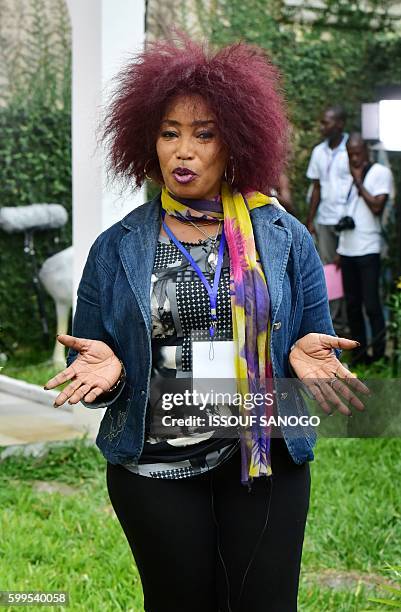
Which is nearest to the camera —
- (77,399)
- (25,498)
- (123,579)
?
(77,399)

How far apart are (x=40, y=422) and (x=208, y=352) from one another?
429 cm

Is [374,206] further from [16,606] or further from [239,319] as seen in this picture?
[239,319]

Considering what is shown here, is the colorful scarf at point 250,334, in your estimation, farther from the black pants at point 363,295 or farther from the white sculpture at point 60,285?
the black pants at point 363,295

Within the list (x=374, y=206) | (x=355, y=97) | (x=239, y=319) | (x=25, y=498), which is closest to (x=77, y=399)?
Result: (x=239, y=319)

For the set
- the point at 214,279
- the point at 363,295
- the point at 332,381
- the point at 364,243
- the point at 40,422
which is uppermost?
the point at 214,279

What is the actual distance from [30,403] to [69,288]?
0.85m

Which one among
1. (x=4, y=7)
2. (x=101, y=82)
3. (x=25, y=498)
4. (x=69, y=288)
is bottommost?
(x=25, y=498)

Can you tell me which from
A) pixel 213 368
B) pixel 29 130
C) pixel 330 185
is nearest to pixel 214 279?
pixel 213 368

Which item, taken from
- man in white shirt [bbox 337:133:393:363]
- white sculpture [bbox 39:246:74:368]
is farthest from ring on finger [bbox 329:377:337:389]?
man in white shirt [bbox 337:133:393:363]

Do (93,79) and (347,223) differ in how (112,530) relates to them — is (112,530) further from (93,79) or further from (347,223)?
(347,223)

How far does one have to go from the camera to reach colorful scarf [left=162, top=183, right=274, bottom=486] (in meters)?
2.40

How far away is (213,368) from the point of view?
94.7 inches

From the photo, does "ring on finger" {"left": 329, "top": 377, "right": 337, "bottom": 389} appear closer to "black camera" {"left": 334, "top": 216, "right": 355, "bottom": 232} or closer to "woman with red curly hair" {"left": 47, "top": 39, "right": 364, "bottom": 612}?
"woman with red curly hair" {"left": 47, "top": 39, "right": 364, "bottom": 612}

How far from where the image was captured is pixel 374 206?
835 centimetres
